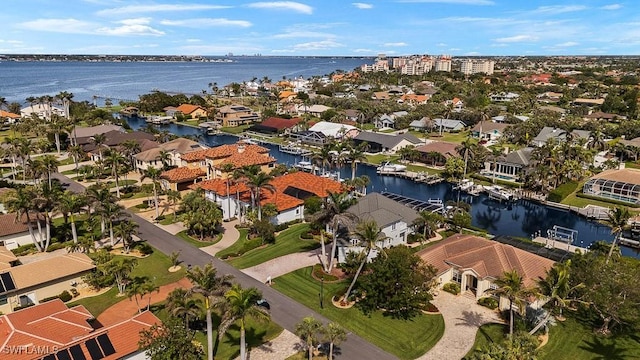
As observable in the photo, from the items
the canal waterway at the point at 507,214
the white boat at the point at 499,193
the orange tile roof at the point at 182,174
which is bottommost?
the canal waterway at the point at 507,214

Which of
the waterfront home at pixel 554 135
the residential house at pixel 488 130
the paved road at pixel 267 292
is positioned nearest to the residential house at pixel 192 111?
the residential house at pixel 488 130

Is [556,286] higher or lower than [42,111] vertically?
lower

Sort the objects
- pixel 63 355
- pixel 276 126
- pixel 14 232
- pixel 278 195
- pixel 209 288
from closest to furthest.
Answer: pixel 63 355, pixel 209 288, pixel 14 232, pixel 278 195, pixel 276 126

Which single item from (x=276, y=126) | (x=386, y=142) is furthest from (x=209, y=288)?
(x=276, y=126)

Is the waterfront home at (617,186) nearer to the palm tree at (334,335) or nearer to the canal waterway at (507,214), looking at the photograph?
the canal waterway at (507,214)

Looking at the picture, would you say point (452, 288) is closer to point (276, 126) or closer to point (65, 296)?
point (65, 296)

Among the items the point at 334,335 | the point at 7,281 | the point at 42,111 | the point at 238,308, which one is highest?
the point at 42,111

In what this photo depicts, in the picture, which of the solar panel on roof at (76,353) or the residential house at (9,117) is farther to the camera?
the residential house at (9,117)
